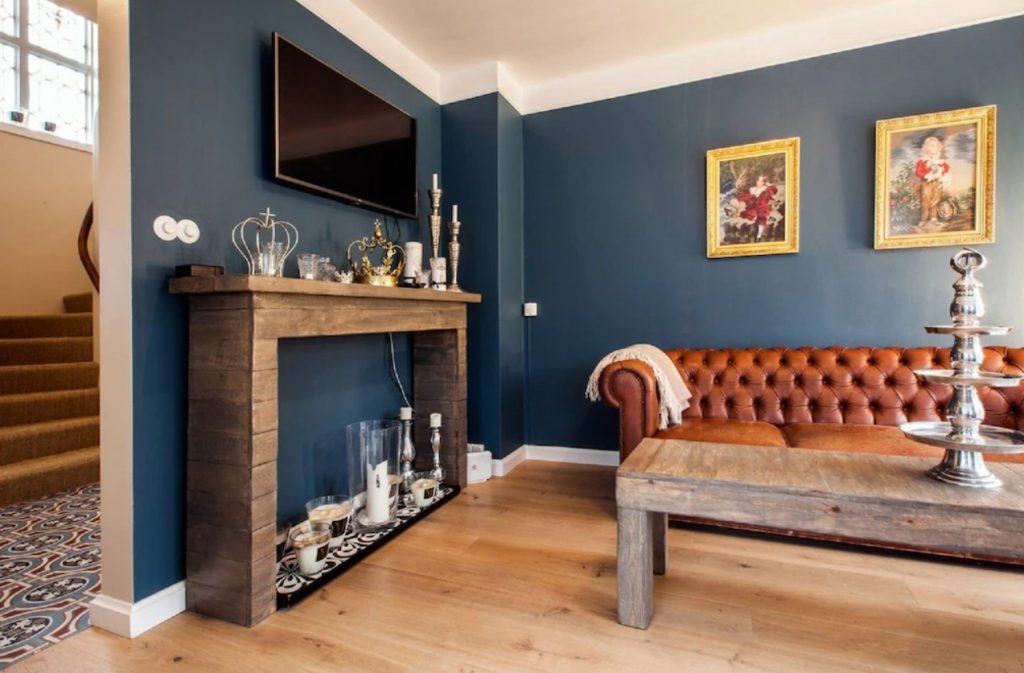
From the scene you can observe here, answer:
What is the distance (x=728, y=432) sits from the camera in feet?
7.86

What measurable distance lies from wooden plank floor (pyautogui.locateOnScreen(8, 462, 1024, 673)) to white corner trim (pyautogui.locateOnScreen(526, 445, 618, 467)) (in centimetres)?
120

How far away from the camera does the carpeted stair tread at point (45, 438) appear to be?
108 inches

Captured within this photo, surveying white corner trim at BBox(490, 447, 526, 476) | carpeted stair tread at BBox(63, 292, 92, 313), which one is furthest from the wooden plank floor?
carpeted stair tread at BBox(63, 292, 92, 313)

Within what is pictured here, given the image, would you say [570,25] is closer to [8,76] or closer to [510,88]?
[510,88]

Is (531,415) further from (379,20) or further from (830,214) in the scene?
(379,20)

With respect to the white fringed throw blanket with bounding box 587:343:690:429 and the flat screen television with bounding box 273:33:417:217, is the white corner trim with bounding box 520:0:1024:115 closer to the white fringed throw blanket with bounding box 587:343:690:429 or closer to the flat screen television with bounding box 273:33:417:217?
the flat screen television with bounding box 273:33:417:217

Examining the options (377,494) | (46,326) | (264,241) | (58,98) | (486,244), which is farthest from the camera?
(58,98)

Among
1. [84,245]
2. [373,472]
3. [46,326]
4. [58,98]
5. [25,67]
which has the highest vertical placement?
[25,67]

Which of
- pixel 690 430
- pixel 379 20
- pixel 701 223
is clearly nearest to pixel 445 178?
pixel 379 20

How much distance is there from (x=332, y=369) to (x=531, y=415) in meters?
1.62

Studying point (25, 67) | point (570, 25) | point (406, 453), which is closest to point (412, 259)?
point (406, 453)

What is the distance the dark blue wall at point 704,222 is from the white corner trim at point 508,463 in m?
0.14

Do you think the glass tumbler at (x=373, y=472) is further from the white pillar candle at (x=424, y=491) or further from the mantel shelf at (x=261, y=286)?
the mantel shelf at (x=261, y=286)

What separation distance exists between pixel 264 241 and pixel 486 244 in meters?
1.51
